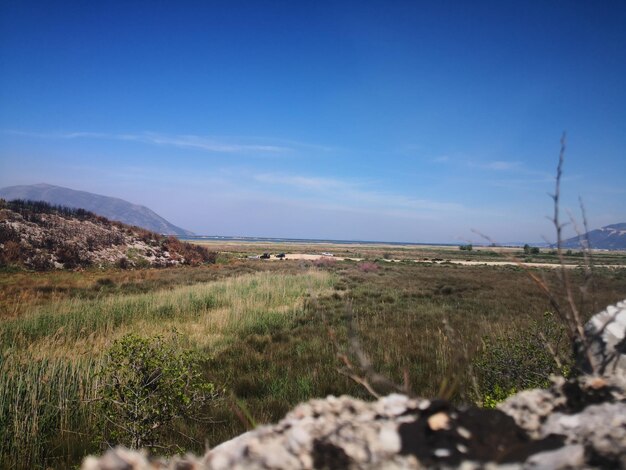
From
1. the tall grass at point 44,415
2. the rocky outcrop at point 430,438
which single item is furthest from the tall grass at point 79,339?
the rocky outcrop at point 430,438

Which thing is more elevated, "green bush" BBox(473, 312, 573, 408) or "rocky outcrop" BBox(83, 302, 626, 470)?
"rocky outcrop" BBox(83, 302, 626, 470)

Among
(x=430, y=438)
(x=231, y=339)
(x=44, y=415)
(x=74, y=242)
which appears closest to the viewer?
(x=430, y=438)

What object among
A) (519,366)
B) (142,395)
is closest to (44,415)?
(142,395)

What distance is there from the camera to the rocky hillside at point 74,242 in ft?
60.2

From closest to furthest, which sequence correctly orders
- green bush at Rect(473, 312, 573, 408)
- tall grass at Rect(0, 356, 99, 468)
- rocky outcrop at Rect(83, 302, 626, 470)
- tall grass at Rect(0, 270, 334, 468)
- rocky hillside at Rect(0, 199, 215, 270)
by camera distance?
rocky outcrop at Rect(83, 302, 626, 470) < tall grass at Rect(0, 356, 99, 468) < tall grass at Rect(0, 270, 334, 468) < green bush at Rect(473, 312, 573, 408) < rocky hillside at Rect(0, 199, 215, 270)

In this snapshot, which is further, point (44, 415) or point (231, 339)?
point (231, 339)

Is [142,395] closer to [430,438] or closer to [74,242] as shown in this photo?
[430,438]

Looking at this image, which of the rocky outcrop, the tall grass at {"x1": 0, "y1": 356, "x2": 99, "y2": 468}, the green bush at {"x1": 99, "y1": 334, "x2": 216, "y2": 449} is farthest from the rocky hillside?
the rocky outcrop

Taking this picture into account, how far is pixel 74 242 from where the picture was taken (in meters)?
21.2

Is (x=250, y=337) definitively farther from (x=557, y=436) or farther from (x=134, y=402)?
(x=557, y=436)

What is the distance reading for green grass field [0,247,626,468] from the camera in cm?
340

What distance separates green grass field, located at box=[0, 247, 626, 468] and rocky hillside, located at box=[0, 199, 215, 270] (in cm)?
291

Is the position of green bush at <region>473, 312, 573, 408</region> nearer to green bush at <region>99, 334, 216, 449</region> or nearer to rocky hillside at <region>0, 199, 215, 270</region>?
green bush at <region>99, 334, 216, 449</region>

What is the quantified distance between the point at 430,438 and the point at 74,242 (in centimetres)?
2546
